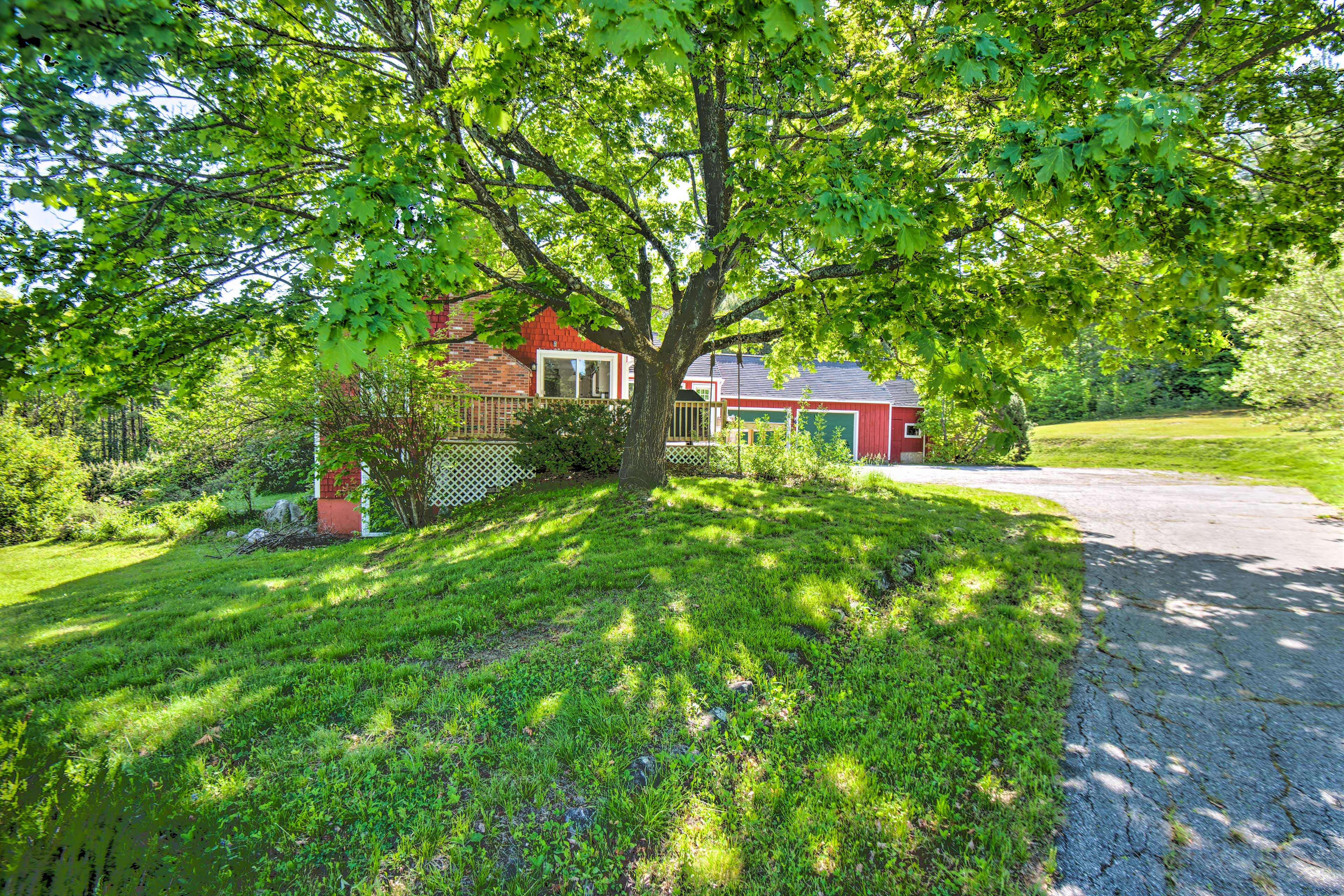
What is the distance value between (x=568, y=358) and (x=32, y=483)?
47.4 ft

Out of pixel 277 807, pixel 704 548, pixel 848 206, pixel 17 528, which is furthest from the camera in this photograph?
pixel 17 528

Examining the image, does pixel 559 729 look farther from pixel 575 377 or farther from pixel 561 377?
pixel 575 377

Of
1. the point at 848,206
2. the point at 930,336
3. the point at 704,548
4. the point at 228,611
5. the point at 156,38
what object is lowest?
the point at 228,611

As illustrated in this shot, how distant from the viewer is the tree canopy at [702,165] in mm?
3070

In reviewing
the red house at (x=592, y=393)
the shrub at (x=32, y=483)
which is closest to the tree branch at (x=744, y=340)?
the red house at (x=592, y=393)

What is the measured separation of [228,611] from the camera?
17.7 feet

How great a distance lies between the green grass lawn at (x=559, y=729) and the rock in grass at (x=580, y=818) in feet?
0.15

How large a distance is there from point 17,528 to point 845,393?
1161 inches

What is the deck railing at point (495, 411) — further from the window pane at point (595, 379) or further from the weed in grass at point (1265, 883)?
the weed in grass at point (1265, 883)

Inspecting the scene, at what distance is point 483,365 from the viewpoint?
1443cm


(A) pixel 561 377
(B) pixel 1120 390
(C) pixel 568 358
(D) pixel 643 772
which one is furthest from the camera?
(B) pixel 1120 390

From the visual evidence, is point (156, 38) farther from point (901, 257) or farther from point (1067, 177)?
point (901, 257)

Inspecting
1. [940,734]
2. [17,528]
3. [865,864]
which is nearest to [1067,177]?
[940,734]

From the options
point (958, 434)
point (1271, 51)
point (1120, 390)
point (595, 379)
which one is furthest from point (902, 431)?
point (1271, 51)
